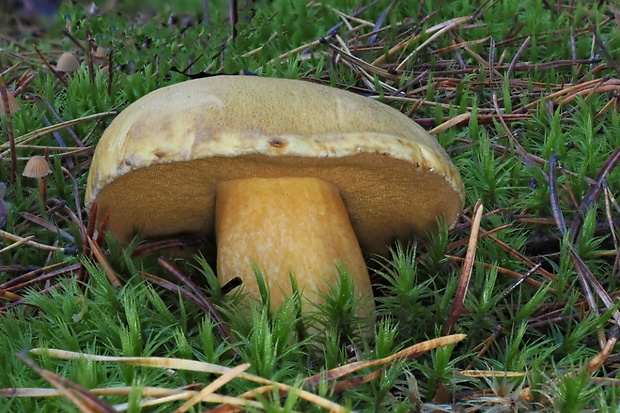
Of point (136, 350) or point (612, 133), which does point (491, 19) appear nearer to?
point (612, 133)

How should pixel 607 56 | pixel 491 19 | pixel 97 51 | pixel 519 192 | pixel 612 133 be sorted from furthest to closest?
1. pixel 491 19
2. pixel 97 51
3. pixel 607 56
4. pixel 612 133
5. pixel 519 192

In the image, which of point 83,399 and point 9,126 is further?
point 9,126

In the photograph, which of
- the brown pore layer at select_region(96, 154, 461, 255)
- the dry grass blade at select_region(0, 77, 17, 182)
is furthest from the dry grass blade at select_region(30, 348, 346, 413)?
the dry grass blade at select_region(0, 77, 17, 182)

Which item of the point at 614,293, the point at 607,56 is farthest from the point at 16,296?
the point at 607,56

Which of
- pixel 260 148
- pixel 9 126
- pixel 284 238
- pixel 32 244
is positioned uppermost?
pixel 260 148

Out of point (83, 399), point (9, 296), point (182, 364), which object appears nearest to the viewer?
point (83, 399)

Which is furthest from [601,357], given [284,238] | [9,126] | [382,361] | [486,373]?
[9,126]

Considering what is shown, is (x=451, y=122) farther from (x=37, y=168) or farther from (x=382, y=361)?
(x=37, y=168)

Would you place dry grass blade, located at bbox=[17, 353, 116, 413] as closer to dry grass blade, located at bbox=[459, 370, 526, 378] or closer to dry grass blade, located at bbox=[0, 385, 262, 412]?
dry grass blade, located at bbox=[0, 385, 262, 412]
